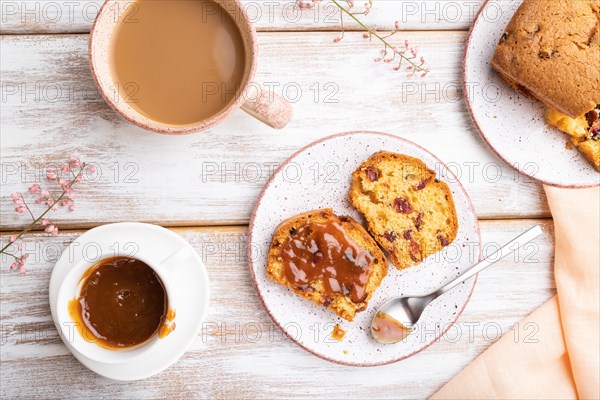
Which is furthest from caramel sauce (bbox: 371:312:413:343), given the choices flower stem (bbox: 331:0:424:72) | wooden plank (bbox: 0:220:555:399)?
flower stem (bbox: 331:0:424:72)

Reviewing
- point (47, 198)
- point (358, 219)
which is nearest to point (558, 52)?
point (358, 219)

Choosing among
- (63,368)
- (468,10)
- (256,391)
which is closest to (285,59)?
(468,10)

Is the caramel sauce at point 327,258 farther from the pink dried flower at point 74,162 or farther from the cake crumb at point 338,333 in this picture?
the pink dried flower at point 74,162

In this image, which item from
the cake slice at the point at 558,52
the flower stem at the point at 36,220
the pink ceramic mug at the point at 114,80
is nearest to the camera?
the pink ceramic mug at the point at 114,80

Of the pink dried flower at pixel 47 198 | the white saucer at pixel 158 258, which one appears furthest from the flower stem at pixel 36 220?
the white saucer at pixel 158 258

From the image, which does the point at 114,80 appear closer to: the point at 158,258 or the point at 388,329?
the point at 158,258

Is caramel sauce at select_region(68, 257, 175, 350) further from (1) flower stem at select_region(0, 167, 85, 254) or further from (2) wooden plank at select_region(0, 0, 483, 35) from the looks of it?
(2) wooden plank at select_region(0, 0, 483, 35)
